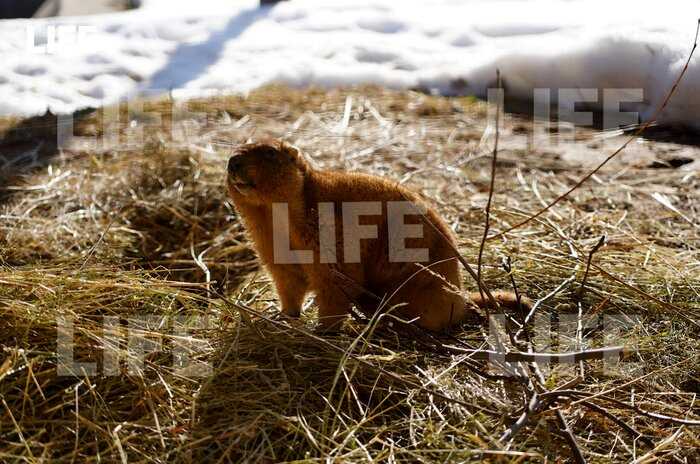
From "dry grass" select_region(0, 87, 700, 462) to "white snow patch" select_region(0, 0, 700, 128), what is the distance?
1.57 m

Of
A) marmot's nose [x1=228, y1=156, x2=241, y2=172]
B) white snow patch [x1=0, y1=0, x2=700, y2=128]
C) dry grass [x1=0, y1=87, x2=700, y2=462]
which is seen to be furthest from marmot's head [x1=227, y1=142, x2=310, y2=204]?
white snow patch [x1=0, y1=0, x2=700, y2=128]

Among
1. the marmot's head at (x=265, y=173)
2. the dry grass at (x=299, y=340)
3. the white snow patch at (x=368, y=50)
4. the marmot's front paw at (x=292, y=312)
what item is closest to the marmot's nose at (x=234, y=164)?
the marmot's head at (x=265, y=173)

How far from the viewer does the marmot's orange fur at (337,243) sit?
9.89ft

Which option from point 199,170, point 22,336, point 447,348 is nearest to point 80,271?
point 22,336

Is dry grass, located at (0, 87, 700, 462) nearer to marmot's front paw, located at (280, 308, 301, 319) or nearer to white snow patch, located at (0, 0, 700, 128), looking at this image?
marmot's front paw, located at (280, 308, 301, 319)

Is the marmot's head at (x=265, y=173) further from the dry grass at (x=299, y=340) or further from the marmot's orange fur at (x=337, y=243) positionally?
the dry grass at (x=299, y=340)

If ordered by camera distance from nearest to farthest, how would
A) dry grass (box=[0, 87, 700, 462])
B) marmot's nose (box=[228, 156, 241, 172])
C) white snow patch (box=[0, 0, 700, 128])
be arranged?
1. dry grass (box=[0, 87, 700, 462])
2. marmot's nose (box=[228, 156, 241, 172])
3. white snow patch (box=[0, 0, 700, 128])

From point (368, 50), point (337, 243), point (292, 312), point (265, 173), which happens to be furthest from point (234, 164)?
point (368, 50)

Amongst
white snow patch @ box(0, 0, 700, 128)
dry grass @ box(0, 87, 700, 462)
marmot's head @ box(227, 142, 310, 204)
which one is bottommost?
dry grass @ box(0, 87, 700, 462)

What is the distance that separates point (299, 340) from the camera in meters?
2.81

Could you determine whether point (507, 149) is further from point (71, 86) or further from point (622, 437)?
point (71, 86)

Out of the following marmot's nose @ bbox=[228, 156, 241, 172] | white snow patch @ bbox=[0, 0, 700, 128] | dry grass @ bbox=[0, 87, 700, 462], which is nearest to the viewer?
dry grass @ bbox=[0, 87, 700, 462]

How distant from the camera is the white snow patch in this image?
605 cm

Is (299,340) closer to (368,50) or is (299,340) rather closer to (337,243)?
(337,243)
